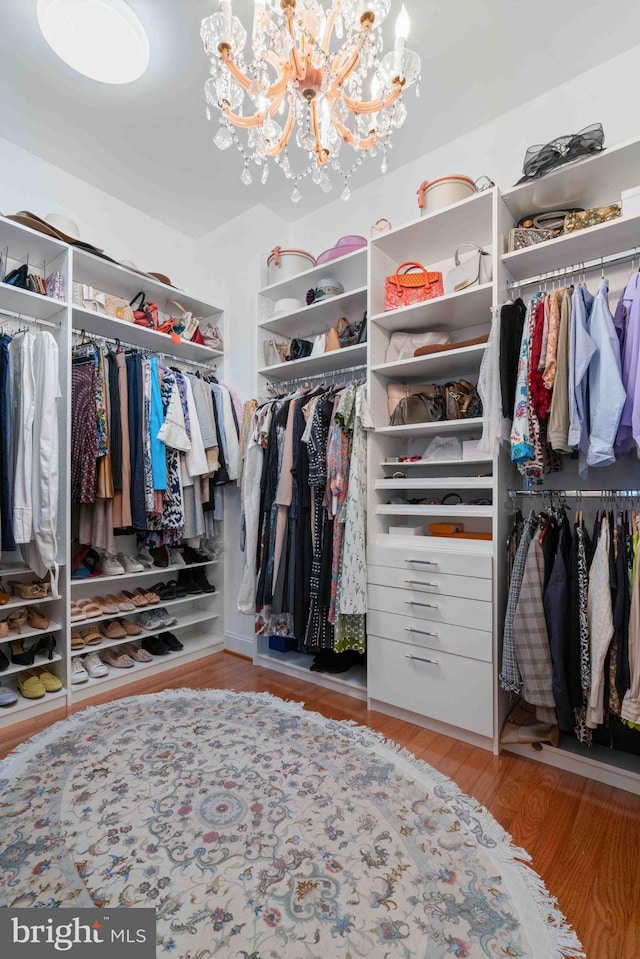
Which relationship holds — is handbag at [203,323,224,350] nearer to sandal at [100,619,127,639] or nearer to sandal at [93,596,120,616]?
sandal at [93,596,120,616]

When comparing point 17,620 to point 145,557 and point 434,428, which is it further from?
point 434,428

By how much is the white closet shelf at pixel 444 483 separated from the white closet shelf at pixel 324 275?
48.4 inches

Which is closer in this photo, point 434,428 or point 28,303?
point 434,428

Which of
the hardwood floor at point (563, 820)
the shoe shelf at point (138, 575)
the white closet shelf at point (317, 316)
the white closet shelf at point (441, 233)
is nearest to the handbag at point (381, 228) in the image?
the white closet shelf at point (441, 233)

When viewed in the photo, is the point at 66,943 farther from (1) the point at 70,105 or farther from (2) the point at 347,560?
(1) the point at 70,105

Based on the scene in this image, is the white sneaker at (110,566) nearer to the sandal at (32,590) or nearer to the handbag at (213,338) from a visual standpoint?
the sandal at (32,590)

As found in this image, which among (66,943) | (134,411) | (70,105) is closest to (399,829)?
(66,943)

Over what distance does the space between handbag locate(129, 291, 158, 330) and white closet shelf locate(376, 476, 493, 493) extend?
170 centimetres

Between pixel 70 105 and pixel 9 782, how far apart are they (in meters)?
2.96

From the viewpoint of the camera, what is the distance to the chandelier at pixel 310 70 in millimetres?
1333

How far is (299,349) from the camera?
2.64m

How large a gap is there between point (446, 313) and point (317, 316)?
857 mm

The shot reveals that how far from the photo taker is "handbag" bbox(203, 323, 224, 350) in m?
3.05

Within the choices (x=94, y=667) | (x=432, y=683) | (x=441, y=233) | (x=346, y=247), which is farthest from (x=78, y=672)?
(x=441, y=233)
